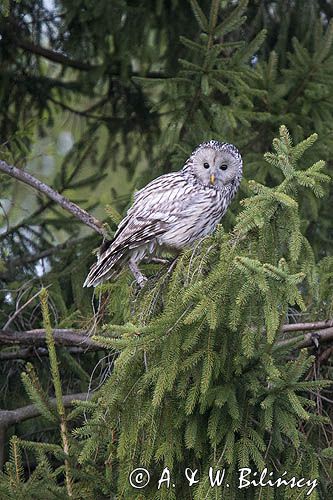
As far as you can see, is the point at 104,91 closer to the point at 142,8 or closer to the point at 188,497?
the point at 142,8

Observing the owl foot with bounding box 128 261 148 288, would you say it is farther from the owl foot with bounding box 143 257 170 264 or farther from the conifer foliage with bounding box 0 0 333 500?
A: the owl foot with bounding box 143 257 170 264

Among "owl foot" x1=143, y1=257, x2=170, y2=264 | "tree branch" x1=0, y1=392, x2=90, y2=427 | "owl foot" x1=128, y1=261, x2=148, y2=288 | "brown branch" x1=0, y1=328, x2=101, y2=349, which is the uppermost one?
"owl foot" x1=143, y1=257, x2=170, y2=264

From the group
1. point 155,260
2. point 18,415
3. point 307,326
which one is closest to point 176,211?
point 155,260

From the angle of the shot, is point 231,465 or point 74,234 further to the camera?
point 74,234

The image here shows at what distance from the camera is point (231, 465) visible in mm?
4613

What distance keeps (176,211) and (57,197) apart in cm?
66

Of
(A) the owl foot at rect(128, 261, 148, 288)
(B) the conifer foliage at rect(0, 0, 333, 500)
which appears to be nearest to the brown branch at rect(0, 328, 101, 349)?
(B) the conifer foliage at rect(0, 0, 333, 500)

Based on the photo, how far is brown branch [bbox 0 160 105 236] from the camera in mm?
6199

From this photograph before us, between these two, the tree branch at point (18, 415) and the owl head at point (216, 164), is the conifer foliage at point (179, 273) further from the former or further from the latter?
the owl head at point (216, 164)

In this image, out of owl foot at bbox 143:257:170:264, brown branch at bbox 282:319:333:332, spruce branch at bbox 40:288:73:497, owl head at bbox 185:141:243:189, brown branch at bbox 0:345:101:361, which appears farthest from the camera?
brown branch at bbox 0:345:101:361

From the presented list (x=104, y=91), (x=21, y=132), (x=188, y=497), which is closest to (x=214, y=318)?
(x=188, y=497)

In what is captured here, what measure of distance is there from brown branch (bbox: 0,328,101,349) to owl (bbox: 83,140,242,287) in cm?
28

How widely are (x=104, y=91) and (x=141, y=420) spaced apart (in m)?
4.85

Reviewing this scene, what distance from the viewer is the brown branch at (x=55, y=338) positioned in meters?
6.07
